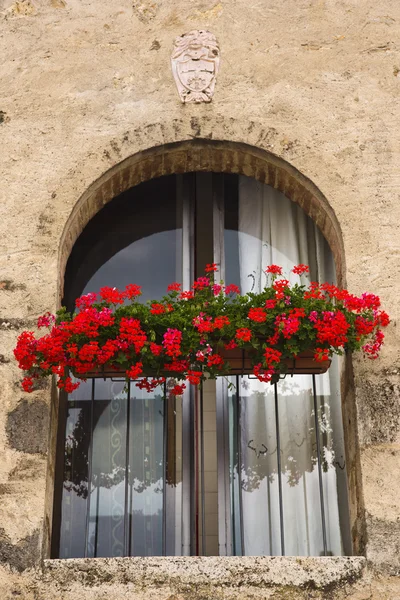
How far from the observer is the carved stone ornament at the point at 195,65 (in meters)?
5.21

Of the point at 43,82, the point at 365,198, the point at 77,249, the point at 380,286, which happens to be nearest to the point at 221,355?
the point at 380,286

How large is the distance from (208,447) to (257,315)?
4.37ft

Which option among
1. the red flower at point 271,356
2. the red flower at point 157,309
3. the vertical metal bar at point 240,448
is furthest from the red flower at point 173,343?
the vertical metal bar at point 240,448

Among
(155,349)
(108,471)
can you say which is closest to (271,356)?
(155,349)

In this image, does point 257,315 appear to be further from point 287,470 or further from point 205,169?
point 205,169

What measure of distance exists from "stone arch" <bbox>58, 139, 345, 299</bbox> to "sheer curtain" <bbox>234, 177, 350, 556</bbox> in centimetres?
31

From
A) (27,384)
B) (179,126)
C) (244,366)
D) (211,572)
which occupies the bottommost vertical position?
(211,572)

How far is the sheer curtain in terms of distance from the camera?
15.3 ft

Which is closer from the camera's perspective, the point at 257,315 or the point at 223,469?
the point at 257,315

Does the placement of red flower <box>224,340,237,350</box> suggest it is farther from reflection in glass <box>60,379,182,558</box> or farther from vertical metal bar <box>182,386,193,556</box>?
vertical metal bar <box>182,386,193,556</box>

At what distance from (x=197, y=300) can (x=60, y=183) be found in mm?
1189

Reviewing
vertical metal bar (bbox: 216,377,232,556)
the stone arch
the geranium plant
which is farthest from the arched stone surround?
vertical metal bar (bbox: 216,377,232,556)

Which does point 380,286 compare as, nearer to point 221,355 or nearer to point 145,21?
point 221,355

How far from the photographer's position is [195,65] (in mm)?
5270
